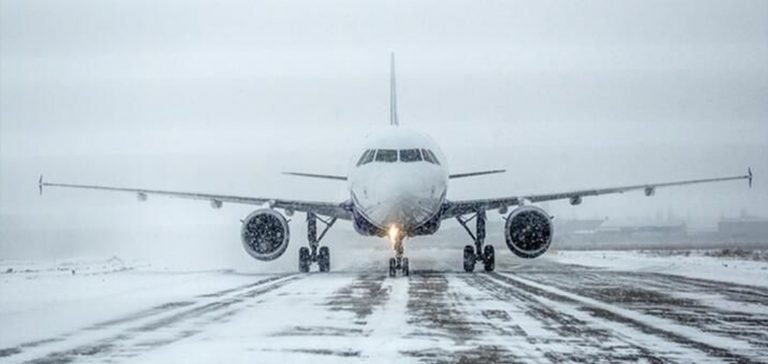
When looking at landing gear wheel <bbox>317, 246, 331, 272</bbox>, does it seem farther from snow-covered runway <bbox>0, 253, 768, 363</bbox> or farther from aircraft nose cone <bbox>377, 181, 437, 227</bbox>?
snow-covered runway <bbox>0, 253, 768, 363</bbox>

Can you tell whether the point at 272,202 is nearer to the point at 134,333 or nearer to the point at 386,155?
the point at 386,155

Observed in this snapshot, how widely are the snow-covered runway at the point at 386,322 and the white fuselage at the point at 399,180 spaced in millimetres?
2995

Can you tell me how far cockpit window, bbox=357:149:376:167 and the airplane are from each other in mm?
43

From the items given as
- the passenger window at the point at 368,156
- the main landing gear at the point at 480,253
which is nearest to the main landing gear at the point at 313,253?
the passenger window at the point at 368,156

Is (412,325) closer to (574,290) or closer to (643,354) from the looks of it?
(643,354)

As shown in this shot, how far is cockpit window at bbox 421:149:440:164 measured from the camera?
26.5 m

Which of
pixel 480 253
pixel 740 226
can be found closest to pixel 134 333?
pixel 480 253

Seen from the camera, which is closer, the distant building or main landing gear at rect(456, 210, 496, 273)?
main landing gear at rect(456, 210, 496, 273)

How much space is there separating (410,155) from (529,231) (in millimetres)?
4847

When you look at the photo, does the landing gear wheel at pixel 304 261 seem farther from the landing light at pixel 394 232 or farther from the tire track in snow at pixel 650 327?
the tire track in snow at pixel 650 327

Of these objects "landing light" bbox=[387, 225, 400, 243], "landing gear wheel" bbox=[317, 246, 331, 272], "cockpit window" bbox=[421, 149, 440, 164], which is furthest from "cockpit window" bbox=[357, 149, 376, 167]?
"landing gear wheel" bbox=[317, 246, 331, 272]

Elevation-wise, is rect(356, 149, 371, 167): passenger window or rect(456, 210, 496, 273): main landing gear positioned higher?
rect(356, 149, 371, 167): passenger window

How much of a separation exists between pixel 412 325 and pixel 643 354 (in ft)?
12.3

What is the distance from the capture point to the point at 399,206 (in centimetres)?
2481
